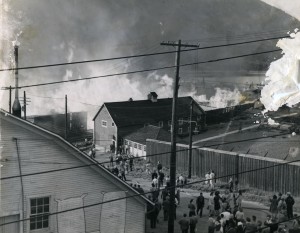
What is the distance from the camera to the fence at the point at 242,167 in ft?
56.1

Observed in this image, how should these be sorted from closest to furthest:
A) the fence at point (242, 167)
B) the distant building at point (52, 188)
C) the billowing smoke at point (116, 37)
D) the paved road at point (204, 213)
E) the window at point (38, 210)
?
the distant building at point (52, 188) < the window at point (38, 210) < the billowing smoke at point (116, 37) < the paved road at point (204, 213) < the fence at point (242, 167)

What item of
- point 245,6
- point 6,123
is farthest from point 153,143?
point 6,123

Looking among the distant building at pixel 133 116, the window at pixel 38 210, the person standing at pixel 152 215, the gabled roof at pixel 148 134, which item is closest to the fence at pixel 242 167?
the gabled roof at pixel 148 134

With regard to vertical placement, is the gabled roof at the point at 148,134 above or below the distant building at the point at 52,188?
above

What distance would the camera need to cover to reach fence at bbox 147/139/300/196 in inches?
673

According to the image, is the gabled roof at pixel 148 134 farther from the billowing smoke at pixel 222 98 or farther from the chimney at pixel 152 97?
the chimney at pixel 152 97

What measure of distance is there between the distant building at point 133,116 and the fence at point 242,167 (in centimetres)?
102

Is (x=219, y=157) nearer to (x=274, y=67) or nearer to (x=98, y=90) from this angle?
(x=274, y=67)

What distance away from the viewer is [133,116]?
16609 millimetres

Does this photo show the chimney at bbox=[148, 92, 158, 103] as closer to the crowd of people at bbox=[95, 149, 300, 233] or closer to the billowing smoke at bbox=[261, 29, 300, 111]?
the crowd of people at bbox=[95, 149, 300, 233]

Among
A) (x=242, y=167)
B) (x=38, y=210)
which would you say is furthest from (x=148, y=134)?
(x=38, y=210)

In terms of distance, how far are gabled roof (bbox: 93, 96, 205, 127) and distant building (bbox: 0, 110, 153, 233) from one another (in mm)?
3643

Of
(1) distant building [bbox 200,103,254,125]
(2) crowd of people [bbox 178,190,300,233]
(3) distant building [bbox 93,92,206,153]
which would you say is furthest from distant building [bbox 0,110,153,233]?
(1) distant building [bbox 200,103,254,125]

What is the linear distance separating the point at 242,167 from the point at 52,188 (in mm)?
10043
